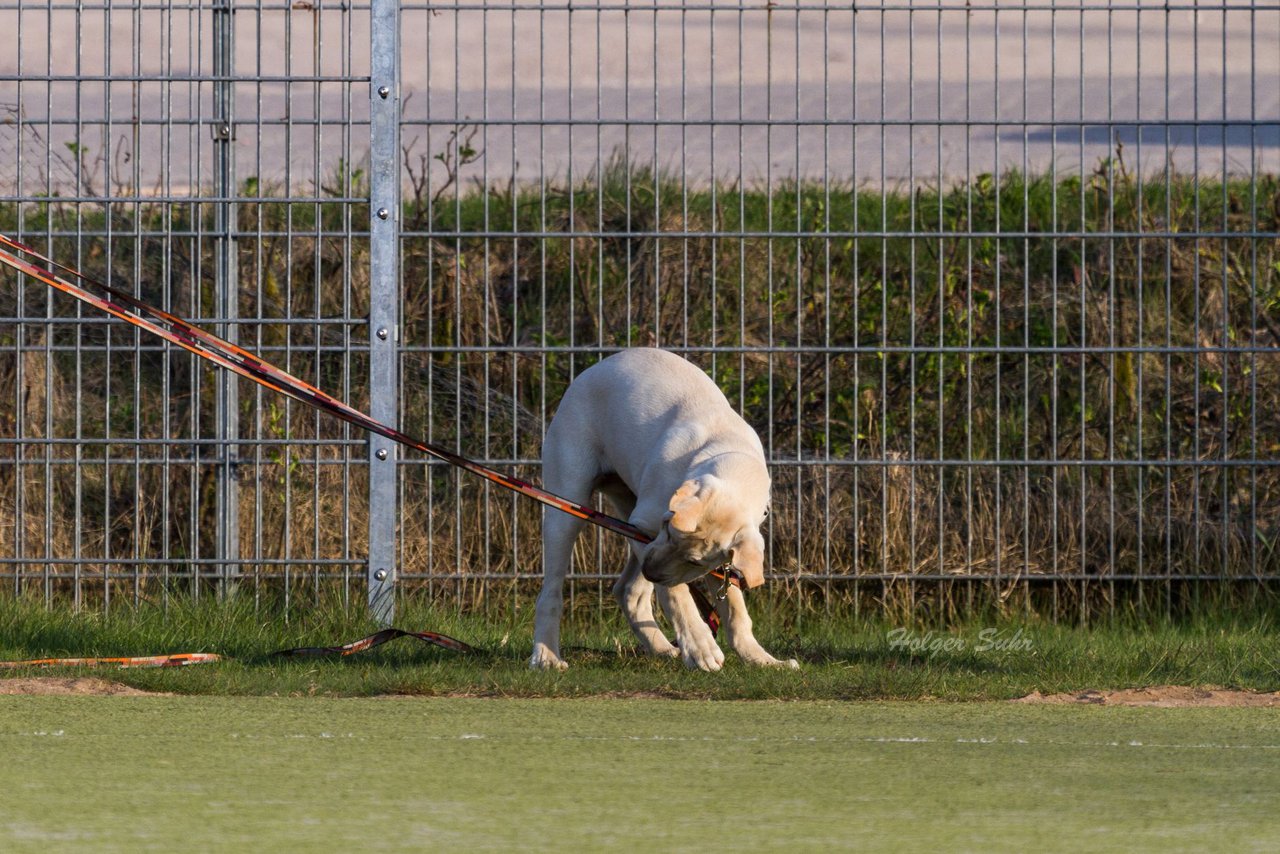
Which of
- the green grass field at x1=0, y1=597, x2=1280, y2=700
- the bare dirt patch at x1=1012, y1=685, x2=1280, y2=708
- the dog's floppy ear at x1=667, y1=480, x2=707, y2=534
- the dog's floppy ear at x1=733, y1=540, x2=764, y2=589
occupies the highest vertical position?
the dog's floppy ear at x1=667, y1=480, x2=707, y2=534

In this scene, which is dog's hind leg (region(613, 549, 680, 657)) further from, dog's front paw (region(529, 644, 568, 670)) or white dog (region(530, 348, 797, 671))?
dog's front paw (region(529, 644, 568, 670))

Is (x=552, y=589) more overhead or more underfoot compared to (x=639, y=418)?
more underfoot

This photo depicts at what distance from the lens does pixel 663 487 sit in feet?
20.0

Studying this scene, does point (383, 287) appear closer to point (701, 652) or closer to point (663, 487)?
point (663, 487)

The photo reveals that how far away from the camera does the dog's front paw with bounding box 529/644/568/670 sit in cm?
641

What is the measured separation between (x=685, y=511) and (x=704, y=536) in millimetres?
137

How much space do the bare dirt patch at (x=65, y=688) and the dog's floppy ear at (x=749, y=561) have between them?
1913 mm

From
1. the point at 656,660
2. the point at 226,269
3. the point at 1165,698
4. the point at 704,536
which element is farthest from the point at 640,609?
the point at 226,269

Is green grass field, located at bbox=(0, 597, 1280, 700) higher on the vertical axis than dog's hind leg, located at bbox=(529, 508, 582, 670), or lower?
lower

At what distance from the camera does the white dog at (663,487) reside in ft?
19.0

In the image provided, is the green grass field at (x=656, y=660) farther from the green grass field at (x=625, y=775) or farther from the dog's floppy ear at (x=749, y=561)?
the dog's floppy ear at (x=749, y=561)

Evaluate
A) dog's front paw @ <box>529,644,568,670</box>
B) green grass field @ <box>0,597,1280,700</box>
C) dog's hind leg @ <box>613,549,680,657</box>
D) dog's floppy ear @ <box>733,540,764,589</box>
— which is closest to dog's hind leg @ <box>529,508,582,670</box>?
dog's front paw @ <box>529,644,568,670</box>

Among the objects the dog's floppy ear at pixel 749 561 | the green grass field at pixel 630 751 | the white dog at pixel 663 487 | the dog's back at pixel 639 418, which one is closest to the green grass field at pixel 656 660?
the green grass field at pixel 630 751

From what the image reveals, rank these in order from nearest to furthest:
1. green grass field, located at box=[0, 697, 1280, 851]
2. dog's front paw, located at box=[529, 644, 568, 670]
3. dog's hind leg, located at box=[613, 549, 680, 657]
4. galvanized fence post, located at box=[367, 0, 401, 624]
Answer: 1. green grass field, located at box=[0, 697, 1280, 851]
2. dog's front paw, located at box=[529, 644, 568, 670]
3. dog's hind leg, located at box=[613, 549, 680, 657]
4. galvanized fence post, located at box=[367, 0, 401, 624]
